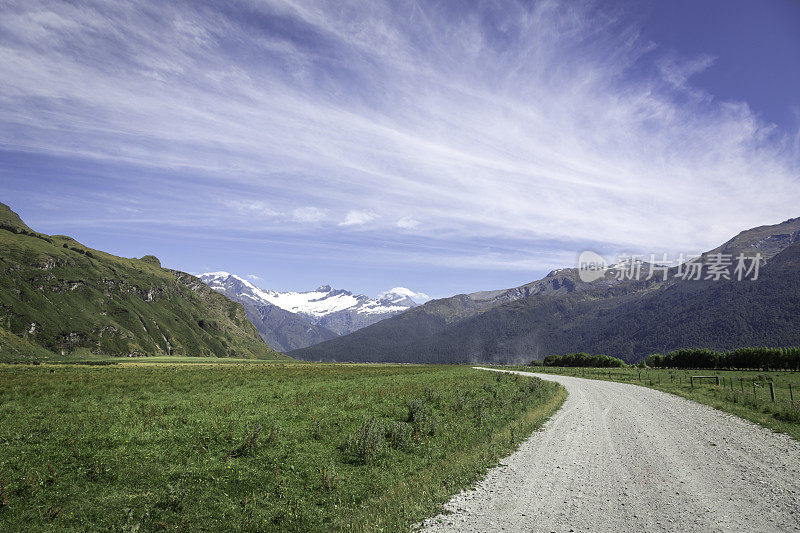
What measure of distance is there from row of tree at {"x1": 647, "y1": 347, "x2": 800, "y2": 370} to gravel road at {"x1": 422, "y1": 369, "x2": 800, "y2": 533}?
126 metres

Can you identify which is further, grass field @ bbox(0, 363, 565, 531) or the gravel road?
grass field @ bbox(0, 363, 565, 531)

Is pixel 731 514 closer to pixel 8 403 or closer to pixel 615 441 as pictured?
pixel 615 441

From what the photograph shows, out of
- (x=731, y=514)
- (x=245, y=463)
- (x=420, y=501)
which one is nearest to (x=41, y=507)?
(x=245, y=463)

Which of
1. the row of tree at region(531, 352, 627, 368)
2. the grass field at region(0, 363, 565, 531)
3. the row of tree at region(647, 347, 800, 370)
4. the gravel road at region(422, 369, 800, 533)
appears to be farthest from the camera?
the row of tree at region(531, 352, 627, 368)

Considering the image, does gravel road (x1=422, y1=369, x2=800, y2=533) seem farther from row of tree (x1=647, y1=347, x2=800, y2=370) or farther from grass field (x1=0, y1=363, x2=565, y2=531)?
row of tree (x1=647, y1=347, x2=800, y2=370)

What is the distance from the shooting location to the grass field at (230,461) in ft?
35.4

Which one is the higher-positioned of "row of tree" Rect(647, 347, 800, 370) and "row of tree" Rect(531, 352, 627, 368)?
"row of tree" Rect(647, 347, 800, 370)

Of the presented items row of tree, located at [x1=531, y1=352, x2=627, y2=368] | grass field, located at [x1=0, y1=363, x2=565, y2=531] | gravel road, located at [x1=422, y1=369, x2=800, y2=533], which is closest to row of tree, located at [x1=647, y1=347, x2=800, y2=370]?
row of tree, located at [x1=531, y1=352, x2=627, y2=368]

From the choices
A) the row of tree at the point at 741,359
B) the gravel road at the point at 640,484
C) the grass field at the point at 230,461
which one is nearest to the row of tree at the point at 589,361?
the row of tree at the point at 741,359

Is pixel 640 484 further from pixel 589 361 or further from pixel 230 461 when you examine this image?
pixel 589 361

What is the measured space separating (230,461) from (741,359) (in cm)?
15469

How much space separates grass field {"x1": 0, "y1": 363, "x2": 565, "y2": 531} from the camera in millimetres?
10805

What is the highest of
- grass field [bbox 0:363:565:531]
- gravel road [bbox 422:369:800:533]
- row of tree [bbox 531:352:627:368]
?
gravel road [bbox 422:369:800:533]

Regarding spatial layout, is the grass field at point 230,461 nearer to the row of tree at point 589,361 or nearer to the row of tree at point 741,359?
the row of tree at point 741,359
